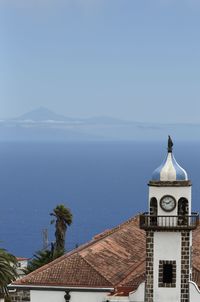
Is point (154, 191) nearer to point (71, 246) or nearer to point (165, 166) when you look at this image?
point (165, 166)

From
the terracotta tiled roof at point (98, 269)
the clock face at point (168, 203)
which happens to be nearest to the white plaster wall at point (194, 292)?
the terracotta tiled roof at point (98, 269)

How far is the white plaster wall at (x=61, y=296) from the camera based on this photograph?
45.0 meters

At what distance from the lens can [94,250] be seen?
49.2 metres

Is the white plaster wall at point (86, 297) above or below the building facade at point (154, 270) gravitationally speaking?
below

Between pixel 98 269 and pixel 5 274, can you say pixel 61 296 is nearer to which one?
pixel 98 269

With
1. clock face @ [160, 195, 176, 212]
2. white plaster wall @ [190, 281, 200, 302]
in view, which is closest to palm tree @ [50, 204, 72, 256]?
clock face @ [160, 195, 176, 212]

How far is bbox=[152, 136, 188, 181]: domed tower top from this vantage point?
43938 millimetres

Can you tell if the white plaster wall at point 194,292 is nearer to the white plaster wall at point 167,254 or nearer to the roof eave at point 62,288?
the white plaster wall at point 167,254

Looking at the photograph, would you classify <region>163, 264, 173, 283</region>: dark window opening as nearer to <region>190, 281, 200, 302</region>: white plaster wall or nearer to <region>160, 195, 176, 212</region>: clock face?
<region>190, 281, 200, 302</region>: white plaster wall

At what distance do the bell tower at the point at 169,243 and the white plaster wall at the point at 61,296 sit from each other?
105 inches

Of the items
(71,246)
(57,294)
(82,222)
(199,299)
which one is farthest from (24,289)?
(82,222)

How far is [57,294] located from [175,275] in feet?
19.0

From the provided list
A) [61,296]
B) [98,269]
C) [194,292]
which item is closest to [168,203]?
[194,292]

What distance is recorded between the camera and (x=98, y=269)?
46156 millimetres
